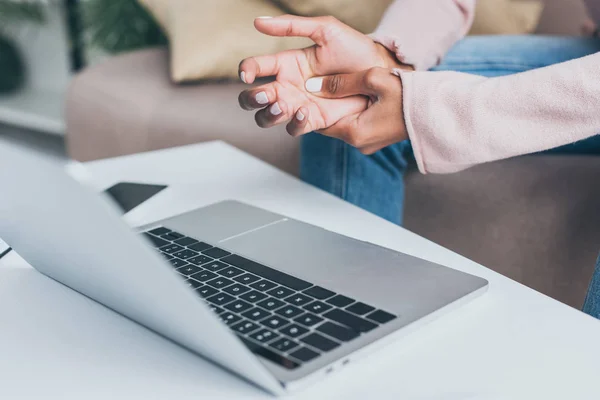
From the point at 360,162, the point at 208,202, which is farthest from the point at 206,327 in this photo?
the point at 360,162

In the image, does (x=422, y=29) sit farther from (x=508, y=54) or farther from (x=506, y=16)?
(x=506, y=16)

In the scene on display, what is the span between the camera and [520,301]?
462 millimetres

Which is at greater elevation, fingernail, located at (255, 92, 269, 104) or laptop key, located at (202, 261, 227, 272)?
fingernail, located at (255, 92, 269, 104)

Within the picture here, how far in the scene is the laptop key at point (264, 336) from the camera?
0.37 metres

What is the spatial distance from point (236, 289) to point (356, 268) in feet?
0.30

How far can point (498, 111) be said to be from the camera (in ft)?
2.12

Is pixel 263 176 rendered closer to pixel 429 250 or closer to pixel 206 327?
pixel 429 250

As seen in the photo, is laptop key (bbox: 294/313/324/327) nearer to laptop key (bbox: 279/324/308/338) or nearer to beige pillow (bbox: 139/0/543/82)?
laptop key (bbox: 279/324/308/338)

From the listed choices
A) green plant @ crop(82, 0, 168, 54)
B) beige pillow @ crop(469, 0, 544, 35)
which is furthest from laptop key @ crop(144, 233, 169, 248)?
green plant @ crop(82, 0, 168, 54)

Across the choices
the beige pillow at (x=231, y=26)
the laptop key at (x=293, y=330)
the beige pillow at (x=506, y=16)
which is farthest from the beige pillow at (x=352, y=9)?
the laptop key at (x=293, y=330)

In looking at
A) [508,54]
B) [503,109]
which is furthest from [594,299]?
[508,54]

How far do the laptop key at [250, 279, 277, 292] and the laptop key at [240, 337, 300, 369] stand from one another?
0.24 ft

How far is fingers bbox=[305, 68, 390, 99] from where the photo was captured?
2.21ft

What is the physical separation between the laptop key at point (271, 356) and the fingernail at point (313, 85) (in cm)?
41
